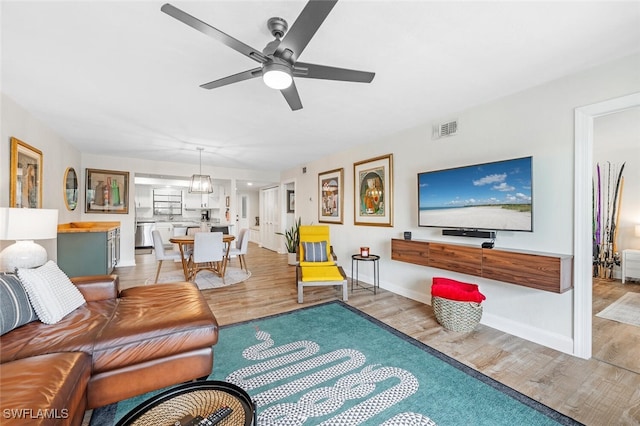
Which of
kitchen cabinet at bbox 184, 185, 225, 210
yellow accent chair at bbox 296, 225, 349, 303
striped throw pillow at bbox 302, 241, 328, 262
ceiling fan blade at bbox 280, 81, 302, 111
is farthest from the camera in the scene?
kitchen cabinet at bbox 184, 185, 225, 210

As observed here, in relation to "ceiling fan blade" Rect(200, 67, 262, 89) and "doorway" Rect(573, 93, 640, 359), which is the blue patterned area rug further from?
"ceiling fan blade" Rect(200, 67, 262, 89)

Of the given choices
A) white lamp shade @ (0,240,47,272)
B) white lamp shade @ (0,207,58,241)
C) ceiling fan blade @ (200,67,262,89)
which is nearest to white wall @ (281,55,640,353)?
ceiling fan blade @ (200,67,262,89)

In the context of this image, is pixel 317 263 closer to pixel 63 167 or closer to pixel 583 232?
pixel 583 232

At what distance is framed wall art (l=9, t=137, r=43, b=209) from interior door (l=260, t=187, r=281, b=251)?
4.94 meters

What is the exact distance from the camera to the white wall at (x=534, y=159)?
2258 mm

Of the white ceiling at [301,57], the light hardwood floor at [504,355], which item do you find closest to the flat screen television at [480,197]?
the white ceiling at [301,57]

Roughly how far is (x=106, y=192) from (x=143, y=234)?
10.2 ft

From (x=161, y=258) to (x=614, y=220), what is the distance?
7681 millimetres

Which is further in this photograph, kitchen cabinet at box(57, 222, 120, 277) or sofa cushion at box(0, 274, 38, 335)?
kitchen cabinet at box(57, 222, 120, 277)

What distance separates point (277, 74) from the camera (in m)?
1.60

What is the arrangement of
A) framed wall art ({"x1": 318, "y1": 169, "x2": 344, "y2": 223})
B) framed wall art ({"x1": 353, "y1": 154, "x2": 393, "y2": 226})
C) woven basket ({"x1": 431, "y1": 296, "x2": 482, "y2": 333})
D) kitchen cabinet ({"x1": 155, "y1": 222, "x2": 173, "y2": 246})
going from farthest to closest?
1. kitchen cabinet ({"x1": 155, "y1": 222, "x2": 173, "y2": 246})
2. framed wall art ({"x1": 318, "y1": 169, "x2": 344, "y2": 223})
3. framed wall art ({"x1": 353, "y1": 154, "x2": 393, "y2": 226})
4. woven basket ({"x1": 431, "y1": 296, "x2": 482, "y2": 333})

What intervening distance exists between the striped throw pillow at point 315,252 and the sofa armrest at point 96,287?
2.44 m

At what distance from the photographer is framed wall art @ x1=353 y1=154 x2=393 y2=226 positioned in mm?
4000

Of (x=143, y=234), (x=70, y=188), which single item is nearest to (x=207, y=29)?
(x=70, y=188)
